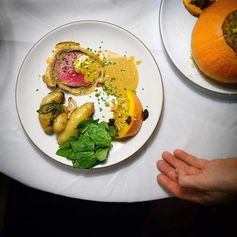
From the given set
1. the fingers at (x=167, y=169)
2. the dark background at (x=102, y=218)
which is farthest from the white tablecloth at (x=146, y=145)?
the dark background at (x=102, y=218)

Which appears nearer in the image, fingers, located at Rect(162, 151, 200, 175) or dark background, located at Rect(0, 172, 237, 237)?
fingers, located at Rect(162, 151, 200, 175)

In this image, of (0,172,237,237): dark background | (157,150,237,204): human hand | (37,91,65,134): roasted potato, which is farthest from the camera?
(0,172,237,237): dark background

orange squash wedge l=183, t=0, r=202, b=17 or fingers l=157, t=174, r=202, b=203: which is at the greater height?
orange squash wedge l=183, t=0, r=202, b=17

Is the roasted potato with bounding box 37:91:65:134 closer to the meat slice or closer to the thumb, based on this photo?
the meat slice

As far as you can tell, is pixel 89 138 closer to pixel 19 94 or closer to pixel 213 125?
pixel 19 94

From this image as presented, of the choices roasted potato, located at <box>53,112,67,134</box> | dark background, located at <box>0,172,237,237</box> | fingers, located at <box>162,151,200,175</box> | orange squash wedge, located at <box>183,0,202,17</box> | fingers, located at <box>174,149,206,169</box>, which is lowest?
dark background, located at <box>0,172,237,237</box>

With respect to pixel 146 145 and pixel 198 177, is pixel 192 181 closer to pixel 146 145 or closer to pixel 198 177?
pixel 198 177

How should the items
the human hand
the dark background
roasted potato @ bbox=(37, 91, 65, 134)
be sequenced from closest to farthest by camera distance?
the human hand
roasted potato @ bbox=(37, 91, 65, 134)
the dark background

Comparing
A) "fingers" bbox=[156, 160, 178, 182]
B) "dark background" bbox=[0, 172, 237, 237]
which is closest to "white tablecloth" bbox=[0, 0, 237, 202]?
"fingers" bbox=[156, 160, 178, 182]
